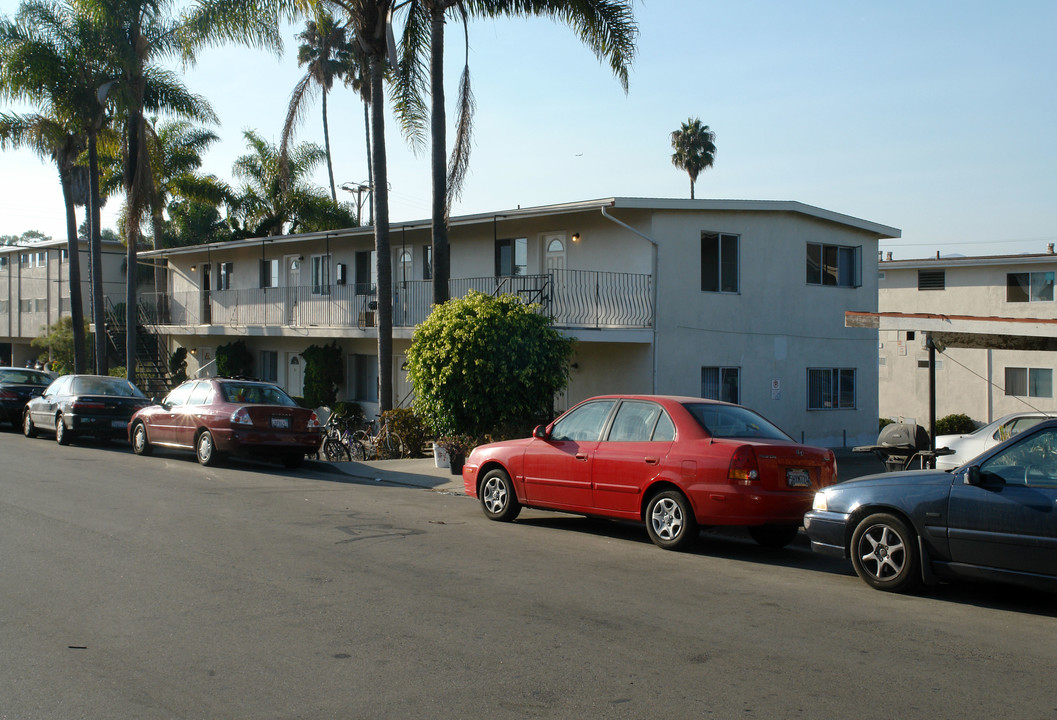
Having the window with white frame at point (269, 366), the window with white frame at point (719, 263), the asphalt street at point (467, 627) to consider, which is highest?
the window with white frame at point (719, 263)

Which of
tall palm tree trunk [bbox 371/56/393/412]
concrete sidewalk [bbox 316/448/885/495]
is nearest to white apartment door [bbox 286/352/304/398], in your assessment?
tall palm tree trunk [bbox 371/56/393/412]

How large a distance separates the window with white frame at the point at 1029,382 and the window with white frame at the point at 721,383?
1655cm

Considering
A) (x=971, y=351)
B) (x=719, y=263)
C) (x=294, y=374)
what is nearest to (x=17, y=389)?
(x=294, y=374)

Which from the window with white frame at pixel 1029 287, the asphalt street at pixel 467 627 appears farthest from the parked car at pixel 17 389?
the window with white frame at pixel 1029 287

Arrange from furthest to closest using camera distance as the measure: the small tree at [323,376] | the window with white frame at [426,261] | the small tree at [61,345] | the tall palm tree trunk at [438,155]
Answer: the small tree at [61,345], the small tree at [323,376], the window with white frame at [426,261], the tall palm tree trunk at [438,155]

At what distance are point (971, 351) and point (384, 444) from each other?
22.8m

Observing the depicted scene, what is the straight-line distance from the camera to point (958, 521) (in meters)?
7.29

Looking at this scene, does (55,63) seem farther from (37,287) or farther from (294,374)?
Answer: (37,287)

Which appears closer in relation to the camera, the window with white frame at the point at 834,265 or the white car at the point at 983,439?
the white car at the point at 983,439

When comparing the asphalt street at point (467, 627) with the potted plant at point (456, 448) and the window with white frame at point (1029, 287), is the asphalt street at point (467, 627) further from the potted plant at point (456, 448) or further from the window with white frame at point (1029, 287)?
the window with white frame at point (1029, 287)

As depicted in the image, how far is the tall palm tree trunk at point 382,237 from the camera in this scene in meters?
19.9

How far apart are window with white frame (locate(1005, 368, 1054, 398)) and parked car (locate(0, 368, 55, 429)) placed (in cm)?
3047

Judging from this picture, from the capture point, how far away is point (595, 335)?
62.3 feet

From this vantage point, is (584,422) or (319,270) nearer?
(584,422)
